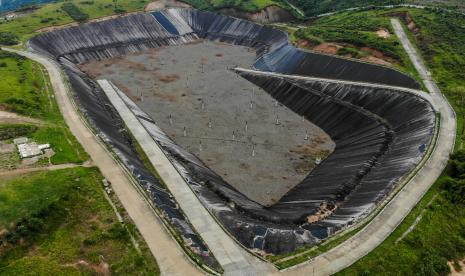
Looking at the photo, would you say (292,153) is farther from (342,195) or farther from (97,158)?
(97,158)

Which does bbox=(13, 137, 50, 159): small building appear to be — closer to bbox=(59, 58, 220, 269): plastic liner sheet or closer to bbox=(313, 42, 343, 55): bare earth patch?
bbox=(59, 58, 220, 269): plastic liner sheet

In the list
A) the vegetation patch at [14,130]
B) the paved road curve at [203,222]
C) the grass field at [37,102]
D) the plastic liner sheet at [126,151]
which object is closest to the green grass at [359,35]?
the paved road curve at [203,222]

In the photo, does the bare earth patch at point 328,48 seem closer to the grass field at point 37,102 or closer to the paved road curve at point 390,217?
A: the paved road curve at point 390,217

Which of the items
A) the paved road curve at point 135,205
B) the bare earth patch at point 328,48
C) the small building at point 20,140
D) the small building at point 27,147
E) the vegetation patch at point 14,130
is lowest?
the paved road curve at point 135,205

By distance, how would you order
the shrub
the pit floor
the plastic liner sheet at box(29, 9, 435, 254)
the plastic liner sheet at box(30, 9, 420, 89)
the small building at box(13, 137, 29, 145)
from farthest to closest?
the shrub
the plastic liner sheet at box(30, 9, 420, 89)
the pit floor
the small building at box(13, 137, 29, 145)
the plastic liner sheet at box(29, 9, 435, 254)

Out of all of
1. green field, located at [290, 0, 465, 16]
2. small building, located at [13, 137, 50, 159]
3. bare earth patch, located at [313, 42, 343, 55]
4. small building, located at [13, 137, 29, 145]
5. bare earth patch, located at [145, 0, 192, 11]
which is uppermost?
bare earth patch, located at [145, 0, 192, 11]

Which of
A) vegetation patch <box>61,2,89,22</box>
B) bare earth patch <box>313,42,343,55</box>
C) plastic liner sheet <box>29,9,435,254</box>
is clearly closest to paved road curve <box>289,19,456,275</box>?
plastic liner sheet <box>29,9,435,254</box>

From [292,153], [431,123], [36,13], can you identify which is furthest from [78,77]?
[431,123]
